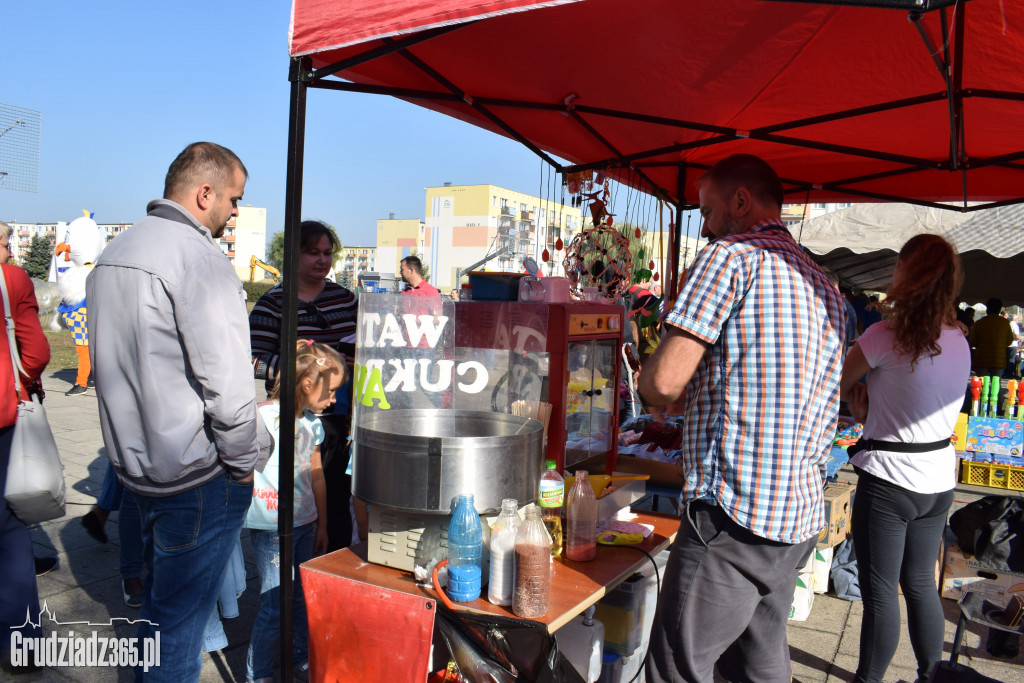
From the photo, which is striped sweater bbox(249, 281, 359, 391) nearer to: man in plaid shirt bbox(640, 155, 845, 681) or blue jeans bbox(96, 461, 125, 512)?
blue jeans bbox(96, 461, 125, 512)

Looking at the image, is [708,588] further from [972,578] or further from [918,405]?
[972,578]

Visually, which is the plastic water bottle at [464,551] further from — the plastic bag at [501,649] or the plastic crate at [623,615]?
the plastic crate at [623,615]

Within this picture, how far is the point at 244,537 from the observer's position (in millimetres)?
4730

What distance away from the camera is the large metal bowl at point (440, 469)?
1.97 meters

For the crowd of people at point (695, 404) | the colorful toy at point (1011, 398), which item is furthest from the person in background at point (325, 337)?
the colorful toy at point (1011, 398)

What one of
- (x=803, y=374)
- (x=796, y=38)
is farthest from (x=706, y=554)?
(x=796, y=38)

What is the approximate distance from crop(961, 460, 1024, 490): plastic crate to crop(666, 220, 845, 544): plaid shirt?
6476mm

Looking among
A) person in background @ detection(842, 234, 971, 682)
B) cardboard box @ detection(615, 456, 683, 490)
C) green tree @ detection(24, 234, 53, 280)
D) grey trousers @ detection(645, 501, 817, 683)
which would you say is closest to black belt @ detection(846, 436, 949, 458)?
person in background @ detection(842, 234, 971, 682)

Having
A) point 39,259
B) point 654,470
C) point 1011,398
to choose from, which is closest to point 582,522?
point 654,470

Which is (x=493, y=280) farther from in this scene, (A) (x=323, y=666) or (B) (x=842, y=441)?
(B) (x=842, y=441)

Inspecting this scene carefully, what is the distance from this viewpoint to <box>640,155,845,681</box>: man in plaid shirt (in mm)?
1857

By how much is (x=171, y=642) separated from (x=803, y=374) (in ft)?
6.69
